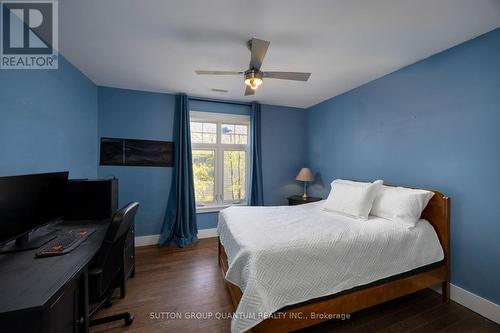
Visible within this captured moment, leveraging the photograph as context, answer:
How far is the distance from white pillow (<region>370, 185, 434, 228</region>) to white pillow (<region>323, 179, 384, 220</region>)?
133mm

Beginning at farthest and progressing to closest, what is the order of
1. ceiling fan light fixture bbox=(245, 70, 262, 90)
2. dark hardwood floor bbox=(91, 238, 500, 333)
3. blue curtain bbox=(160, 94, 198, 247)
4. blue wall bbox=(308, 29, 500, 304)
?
blue curtain bbox=(160, 94, 198, 247) → ceiling fan light fixture bbox=(245, 70, 262, 90) → blue wall bbox=(308, 29, 500, 304) → dark hardwood floor bbox=(91, 238, 500, 333)

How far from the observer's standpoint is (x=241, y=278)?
1447 mm

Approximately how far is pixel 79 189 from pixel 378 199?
3.28m

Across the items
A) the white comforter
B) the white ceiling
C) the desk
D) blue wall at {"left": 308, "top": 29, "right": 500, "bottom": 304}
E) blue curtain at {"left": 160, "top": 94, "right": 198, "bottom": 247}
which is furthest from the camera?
blue curtain at {"left": 160, "top": 94, "right": 198, "bottom": 247}

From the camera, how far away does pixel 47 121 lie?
193 centimetres

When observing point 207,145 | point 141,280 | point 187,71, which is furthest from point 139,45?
point 141,280

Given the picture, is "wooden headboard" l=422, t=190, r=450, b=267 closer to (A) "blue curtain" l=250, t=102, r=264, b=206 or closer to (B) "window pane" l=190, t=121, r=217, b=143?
(A) "blue curtain" l=250, t=102, r=264, b=206

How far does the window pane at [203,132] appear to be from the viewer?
12.0ft

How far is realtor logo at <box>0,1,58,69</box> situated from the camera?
1516 mm

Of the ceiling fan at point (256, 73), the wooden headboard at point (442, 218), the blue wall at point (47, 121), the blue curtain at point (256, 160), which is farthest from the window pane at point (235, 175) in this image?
the wooden headboard at point (442, 218)

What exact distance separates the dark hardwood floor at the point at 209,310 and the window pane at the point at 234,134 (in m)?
2.28

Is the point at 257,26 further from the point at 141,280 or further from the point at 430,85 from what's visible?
the point at 141,280

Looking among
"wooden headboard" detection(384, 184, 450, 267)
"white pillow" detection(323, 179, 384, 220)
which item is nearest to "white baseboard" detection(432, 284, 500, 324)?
"wooden headboard" detection(384, 184, 450, 267)

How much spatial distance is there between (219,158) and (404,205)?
9.29 feet
